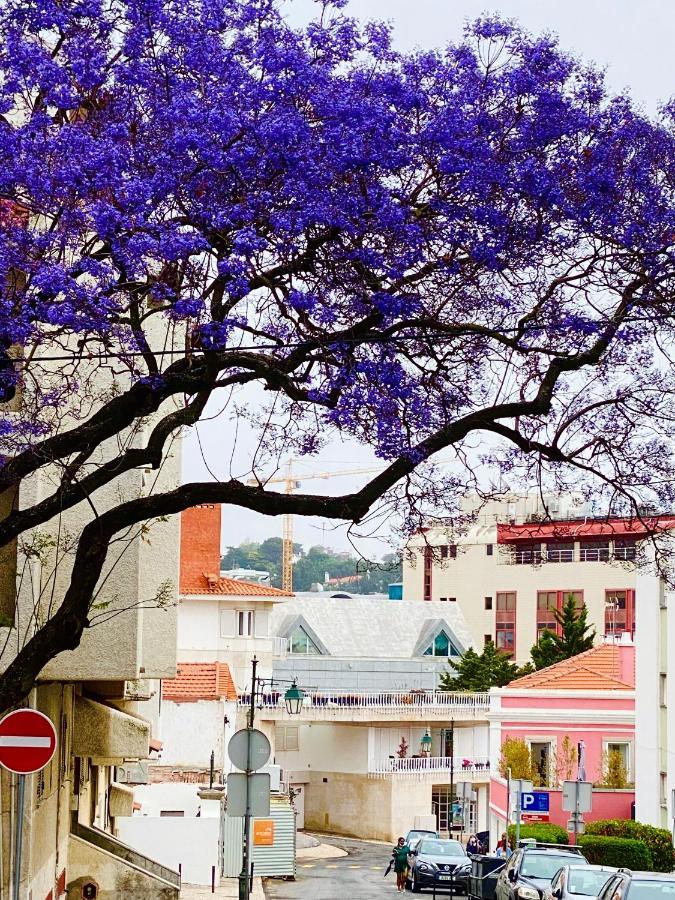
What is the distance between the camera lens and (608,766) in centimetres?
5244

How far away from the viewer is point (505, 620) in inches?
5527

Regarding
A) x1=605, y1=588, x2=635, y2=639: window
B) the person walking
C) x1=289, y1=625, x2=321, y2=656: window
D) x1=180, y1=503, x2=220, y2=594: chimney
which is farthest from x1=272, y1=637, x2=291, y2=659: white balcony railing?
x1=605, y1=588, x2=635, y2=639: window

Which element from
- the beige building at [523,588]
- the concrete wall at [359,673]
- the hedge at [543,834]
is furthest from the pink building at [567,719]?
the beige building at [523,588]

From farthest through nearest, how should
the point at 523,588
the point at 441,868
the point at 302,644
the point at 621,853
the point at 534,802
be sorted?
the point at 523,588 → the point at 302,644 → the point at 441,868 → the point at 534,802 → the point at 621,853

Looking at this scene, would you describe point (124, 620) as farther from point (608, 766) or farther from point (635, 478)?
point (608, 766)

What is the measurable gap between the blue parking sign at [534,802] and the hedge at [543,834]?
3.68m

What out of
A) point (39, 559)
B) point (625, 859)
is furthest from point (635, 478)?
point (625, 859)

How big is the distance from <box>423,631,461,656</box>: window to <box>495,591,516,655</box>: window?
4122 centimetres

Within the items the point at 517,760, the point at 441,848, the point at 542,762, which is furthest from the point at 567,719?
the point at 441,848

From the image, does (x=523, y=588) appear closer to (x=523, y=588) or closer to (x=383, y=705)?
(x=523, y=588)

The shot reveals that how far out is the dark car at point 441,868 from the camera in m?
39.2

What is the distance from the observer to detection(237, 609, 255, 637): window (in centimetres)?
6956

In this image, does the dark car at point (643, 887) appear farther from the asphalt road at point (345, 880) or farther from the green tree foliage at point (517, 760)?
the green tree foliage at point (517, 760)

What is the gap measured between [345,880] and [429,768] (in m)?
25.5
